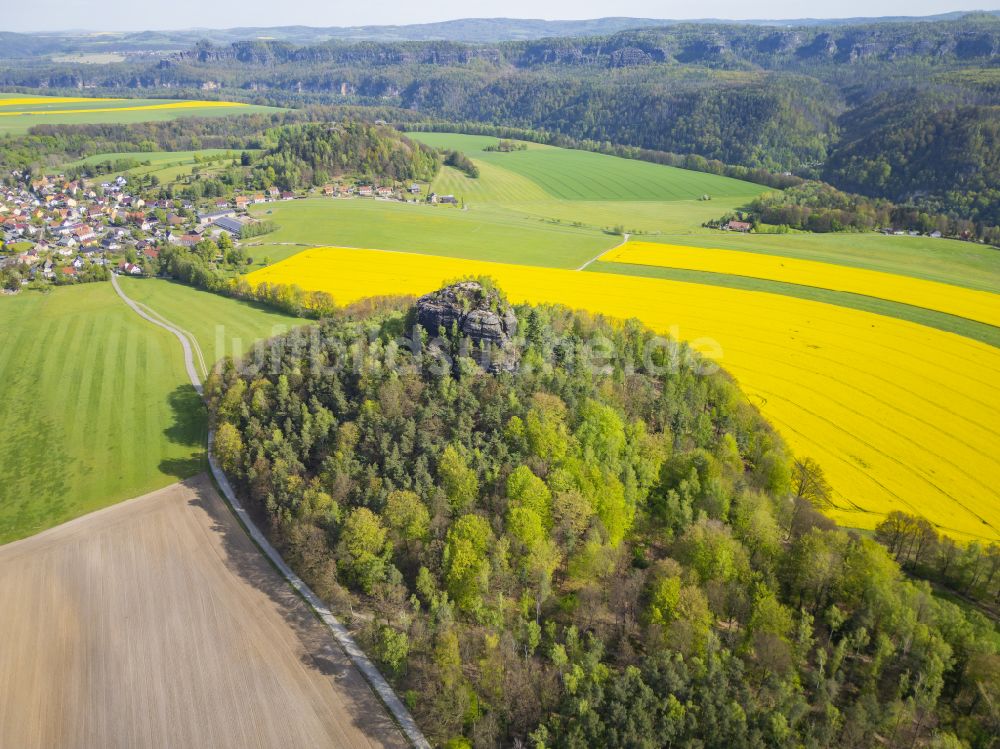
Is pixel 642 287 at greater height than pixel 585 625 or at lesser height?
greater

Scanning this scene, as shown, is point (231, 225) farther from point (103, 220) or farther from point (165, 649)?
point (165, 649)

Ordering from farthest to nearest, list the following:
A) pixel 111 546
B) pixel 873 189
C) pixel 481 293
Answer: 1. pixel 873 189
2. pixel 481 293
3. pixel 111 546

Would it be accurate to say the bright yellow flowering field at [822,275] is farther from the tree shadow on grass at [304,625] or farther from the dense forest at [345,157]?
the dense forest at [345,157]

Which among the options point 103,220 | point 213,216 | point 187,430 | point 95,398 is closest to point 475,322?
point 187,430

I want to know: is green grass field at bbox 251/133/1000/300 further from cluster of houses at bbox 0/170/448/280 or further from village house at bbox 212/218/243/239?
cluster of houses at bbox 0/170/448/280

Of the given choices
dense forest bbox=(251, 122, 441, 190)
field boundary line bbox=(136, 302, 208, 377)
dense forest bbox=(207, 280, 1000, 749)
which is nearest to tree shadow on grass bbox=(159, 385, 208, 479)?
field boundary line bbox=(136, 302, 208, 377)

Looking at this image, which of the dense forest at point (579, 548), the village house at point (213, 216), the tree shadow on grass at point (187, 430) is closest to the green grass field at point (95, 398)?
the tree shadow on grass at point (187, 430)

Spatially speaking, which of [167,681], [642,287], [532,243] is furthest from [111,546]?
[532,243]

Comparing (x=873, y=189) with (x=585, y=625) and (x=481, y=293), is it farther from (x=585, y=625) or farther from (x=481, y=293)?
(x=585, y=625)
